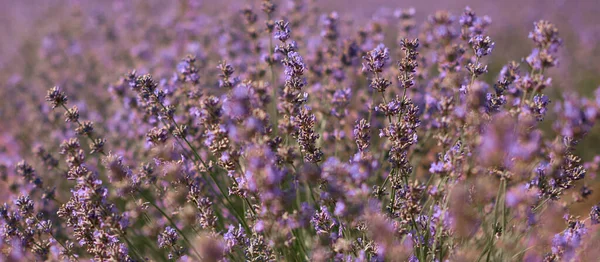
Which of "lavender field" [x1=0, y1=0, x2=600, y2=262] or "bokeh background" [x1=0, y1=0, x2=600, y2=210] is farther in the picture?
"bokeh background" [x1=0, y1=0, x2=600, y2=210]

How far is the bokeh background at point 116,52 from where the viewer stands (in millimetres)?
5152

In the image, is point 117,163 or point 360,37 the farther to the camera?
point 360,37

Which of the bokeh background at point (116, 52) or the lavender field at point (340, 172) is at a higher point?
the bokeh background at point (116, 52)

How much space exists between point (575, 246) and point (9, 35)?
39.6ft

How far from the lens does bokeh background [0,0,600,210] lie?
5.15 m

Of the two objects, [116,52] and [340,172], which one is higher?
[116,52]

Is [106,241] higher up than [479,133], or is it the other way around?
[479,133]

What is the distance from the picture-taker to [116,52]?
6.69 metres

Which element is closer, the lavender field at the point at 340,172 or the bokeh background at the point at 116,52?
the lavender field at the point at 340,172

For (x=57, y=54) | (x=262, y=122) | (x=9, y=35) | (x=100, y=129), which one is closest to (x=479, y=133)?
(x=262, y=122)

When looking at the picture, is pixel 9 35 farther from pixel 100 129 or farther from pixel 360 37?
pixel 360 37

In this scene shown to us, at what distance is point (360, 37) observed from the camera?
12.3 ft

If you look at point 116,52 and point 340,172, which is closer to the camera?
point 340,172

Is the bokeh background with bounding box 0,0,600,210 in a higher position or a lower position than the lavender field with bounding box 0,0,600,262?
higher
